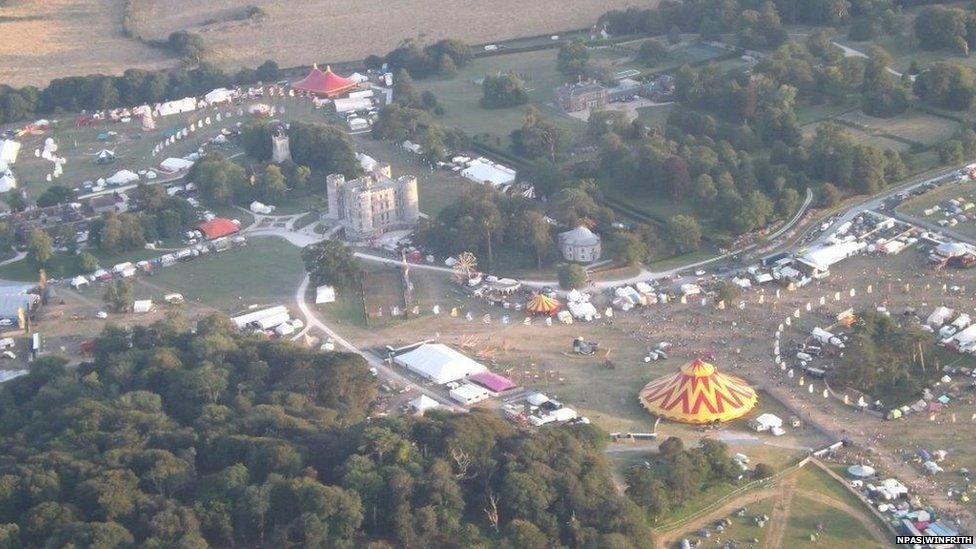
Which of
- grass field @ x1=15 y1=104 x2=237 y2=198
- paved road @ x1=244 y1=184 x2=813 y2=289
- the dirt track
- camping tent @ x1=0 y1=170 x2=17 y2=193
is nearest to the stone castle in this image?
paved road @ x1=244 y1=184 x2=813 y2=289

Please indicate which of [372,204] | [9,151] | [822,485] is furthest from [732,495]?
[9,151]

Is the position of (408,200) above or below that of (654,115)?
above

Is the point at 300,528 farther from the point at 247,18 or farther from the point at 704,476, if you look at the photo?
the point at 247,18

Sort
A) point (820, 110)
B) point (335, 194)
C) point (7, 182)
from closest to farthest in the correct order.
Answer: point (335, 194) < point (7, 182) < point (820, 110)

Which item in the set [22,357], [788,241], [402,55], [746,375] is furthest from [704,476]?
[402,55]

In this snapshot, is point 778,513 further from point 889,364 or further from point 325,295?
point 325,295

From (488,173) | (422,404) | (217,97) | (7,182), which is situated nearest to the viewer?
(422,404)
